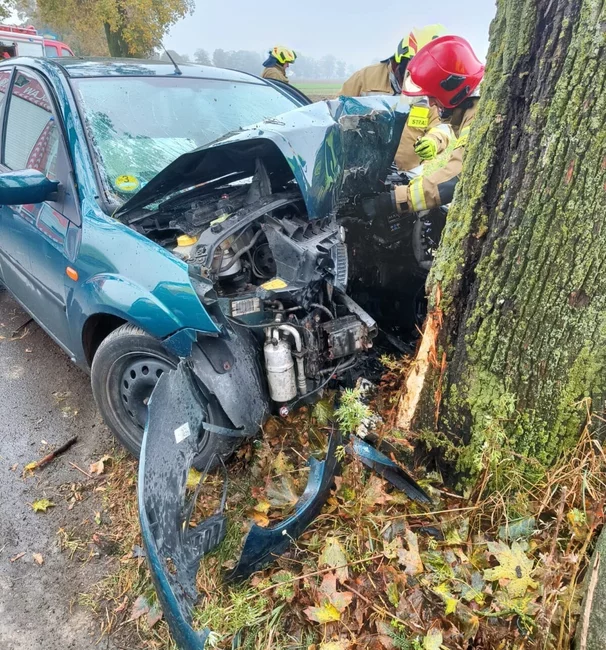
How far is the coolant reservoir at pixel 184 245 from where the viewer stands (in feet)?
6.82

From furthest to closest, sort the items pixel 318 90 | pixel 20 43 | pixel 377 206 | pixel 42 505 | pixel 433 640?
pixel 318 90, pixel 20 43, pixel 377 206, pixel 42 505, pixel 433 640

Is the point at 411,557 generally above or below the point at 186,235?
below

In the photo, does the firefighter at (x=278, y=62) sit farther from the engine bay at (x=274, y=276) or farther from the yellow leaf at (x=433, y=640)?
the yellow leaf at (x=433, y=640)

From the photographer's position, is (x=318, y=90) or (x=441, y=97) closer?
(x=441, y=97)

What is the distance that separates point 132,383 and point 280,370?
0.74 meters

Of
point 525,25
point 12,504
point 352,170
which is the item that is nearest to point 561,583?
point 525,25

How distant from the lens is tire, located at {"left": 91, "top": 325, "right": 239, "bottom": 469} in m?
2.11

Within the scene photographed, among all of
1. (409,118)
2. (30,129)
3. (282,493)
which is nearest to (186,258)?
(282,493)

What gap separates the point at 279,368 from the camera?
2068 mm

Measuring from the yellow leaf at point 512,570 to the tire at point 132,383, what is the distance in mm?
1109

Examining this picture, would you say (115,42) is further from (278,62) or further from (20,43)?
(278,62)

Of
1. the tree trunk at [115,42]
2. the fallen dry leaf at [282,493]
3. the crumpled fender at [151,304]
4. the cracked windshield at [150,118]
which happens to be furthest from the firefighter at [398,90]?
the tree trunk at [115,42]

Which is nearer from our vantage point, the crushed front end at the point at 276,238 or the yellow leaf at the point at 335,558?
the yellow leaf at the point at 335,558

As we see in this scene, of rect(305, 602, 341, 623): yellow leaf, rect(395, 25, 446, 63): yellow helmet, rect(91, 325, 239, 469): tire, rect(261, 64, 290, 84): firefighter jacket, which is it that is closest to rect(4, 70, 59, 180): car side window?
rect(91, 325, 239, 469): tire
